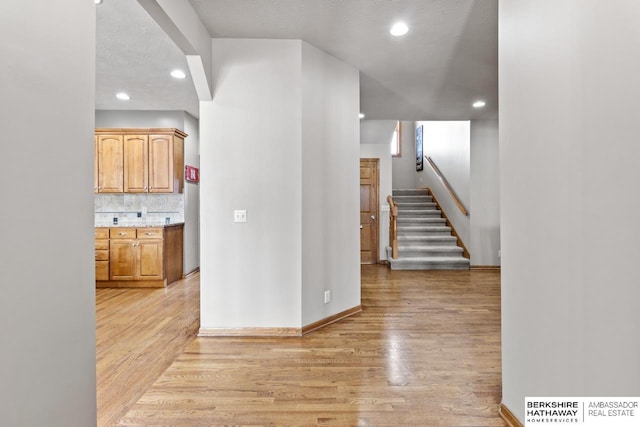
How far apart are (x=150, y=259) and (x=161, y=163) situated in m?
1.50

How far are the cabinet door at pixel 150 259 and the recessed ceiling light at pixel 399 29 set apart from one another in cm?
421

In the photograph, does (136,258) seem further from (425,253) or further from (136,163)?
(425,253)

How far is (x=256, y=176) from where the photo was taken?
3.12 metres

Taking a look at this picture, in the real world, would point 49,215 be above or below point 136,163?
below

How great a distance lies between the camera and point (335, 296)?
3.54m

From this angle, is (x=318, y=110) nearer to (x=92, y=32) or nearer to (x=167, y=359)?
(x=92, y=32)

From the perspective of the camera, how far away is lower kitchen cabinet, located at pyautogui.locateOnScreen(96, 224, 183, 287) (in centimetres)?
505

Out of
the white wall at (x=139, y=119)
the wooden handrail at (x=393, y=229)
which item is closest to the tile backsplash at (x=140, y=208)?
the white wall at (x=139, y=119)

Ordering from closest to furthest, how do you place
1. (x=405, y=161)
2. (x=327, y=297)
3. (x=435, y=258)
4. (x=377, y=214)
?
(x=327, y=297) < (x=435, y=258) < (x=377, y=214) < (x=405, y=161)

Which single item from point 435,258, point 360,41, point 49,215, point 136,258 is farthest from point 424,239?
point 49,215

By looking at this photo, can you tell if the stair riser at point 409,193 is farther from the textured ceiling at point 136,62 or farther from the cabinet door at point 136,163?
the cabinet door at point 136,163

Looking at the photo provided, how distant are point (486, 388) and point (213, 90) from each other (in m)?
3.22

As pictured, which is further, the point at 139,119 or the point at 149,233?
the point at 139,119

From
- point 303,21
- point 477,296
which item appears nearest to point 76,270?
point 303,21
